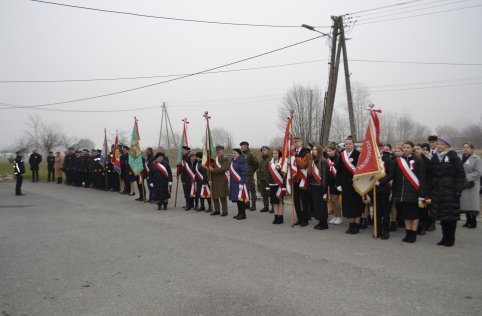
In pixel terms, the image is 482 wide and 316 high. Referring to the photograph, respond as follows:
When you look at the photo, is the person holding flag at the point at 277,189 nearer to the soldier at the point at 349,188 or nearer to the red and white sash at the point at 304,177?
the red and white sash at the point at 304,177

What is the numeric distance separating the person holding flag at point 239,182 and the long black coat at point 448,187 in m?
4.57

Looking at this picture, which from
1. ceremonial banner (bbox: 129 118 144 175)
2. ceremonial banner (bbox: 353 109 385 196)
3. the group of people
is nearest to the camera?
the group of people

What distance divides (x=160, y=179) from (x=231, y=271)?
260 inches

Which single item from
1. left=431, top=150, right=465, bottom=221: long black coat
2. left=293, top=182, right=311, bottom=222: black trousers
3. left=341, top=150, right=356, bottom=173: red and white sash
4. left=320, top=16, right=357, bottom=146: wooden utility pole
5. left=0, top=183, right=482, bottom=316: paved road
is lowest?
left=0, top=183, right=482, bottom=316: paved road

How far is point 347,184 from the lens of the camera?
24.9 ft

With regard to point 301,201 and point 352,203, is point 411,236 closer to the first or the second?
point 352,203

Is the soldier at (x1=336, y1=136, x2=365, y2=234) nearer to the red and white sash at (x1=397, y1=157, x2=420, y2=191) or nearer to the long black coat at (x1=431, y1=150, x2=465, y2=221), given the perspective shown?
the red and white sash at (x1=397, y1=157, x2=420, y2=191)

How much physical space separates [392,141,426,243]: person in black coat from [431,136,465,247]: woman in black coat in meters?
0.27

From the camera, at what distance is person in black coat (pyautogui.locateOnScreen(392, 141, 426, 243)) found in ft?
21.8

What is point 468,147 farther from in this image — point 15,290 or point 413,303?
point 15,290

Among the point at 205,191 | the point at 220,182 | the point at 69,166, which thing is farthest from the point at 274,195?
the point at 69,166

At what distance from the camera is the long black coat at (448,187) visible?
6.15 meters

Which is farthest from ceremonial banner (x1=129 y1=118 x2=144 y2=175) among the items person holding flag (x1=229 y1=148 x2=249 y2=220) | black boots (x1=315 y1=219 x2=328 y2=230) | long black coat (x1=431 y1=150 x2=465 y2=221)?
long black coat (x1=431 y1=150 x2=465 y2=221)

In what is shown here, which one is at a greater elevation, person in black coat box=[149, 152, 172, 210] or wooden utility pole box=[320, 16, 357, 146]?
wooden utility pole box=[320, 16, 357, 146]
